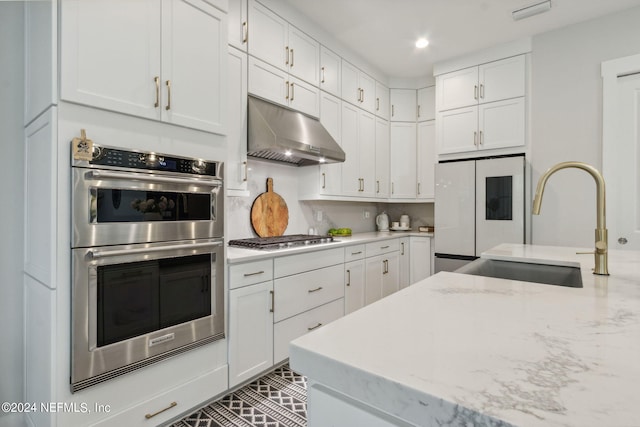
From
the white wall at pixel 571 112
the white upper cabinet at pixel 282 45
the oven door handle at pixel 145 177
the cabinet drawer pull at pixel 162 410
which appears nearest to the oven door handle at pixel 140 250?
the oven door handle at pixel 145 177

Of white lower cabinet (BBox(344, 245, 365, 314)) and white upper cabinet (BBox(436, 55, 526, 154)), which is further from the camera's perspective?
white upper cabinet (BBox(436, 55, 526, 154))

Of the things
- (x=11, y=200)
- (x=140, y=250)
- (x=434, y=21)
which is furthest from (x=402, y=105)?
(x=11, y=200)

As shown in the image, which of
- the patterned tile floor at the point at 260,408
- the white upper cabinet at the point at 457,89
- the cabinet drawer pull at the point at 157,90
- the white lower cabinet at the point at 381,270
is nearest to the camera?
the cabinet drawer pull at the point at 157,90

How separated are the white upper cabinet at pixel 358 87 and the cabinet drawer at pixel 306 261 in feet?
5.89

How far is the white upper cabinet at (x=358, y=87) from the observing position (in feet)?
11.7

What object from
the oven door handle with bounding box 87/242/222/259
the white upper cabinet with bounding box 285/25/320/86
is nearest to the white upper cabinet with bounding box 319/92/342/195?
the white upper cabinet with bounding box 285/25/320/86

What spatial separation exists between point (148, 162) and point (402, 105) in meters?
3.63

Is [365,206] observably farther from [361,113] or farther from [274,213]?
[274,213]

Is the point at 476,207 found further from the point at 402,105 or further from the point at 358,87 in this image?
the point at 358,87

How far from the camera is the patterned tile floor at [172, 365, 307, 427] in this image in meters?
1.81

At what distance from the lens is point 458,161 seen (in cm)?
372

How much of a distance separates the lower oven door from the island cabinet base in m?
1.29

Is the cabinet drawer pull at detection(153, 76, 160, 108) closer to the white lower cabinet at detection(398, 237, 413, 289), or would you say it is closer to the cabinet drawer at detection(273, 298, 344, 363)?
the cabinet drawer at detection(273, 298, 344, 363)

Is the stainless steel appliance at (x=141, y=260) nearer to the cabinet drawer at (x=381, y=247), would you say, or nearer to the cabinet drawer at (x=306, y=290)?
the cabinet drawer at (x=306, y=290)
